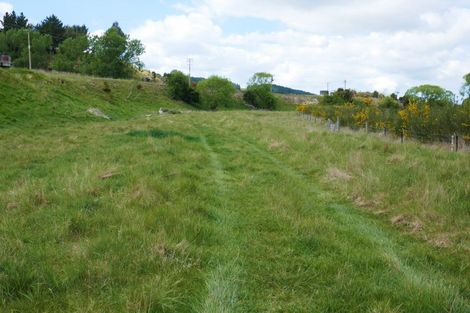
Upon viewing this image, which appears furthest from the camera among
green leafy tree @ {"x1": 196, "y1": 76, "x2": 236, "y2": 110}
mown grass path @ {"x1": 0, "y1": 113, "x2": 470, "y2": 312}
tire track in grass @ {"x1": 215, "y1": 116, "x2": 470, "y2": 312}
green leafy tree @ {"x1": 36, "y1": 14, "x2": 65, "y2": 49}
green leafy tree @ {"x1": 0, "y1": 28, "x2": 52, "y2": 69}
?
green leafy tree @ {"x1": 36, "y1": 14, "x2": 65, "y2": 49}

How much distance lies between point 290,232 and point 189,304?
295cm

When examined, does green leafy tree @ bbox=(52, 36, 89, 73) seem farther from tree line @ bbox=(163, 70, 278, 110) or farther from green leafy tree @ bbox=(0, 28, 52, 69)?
tree line @ bbox=(163, 70, 278, 110)

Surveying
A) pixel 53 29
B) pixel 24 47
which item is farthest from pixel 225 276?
pixel 53 29

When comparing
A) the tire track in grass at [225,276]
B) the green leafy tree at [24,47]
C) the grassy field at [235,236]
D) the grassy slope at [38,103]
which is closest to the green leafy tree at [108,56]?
the green leafy tree at [24,47]

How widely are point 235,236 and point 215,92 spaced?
91688mm

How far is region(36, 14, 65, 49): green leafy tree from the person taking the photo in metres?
121

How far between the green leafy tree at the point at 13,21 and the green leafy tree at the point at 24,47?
1486 centimetres

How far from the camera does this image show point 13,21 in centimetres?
12119

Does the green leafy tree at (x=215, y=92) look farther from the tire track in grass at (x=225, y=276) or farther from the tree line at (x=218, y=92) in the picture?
the tire track in grass at (x=225, y=276)

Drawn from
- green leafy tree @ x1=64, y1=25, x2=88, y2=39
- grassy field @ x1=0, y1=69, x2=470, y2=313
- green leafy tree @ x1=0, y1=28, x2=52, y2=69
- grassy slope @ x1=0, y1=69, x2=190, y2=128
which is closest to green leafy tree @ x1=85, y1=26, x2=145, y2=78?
green leafy tree @ x1=0, y1=28, x2=52, y2=69

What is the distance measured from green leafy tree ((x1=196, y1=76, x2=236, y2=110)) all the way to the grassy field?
80.9 meters

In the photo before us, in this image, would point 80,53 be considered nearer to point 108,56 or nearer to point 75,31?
point 108,56

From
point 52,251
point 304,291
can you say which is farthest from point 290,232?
point 52,251

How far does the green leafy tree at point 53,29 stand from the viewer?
396ft
